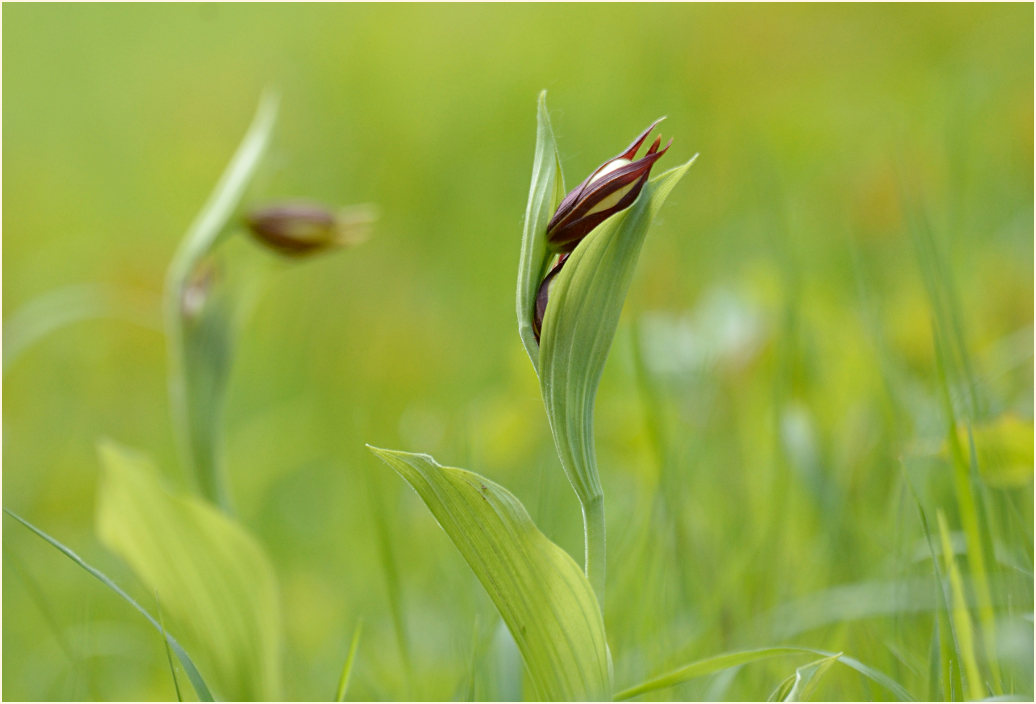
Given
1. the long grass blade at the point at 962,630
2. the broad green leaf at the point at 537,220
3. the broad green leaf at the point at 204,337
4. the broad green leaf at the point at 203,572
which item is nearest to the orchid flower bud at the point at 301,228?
the broad green leaf at the point at 204,337

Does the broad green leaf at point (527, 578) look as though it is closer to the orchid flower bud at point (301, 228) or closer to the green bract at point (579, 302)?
the green bract at point (579, 302)

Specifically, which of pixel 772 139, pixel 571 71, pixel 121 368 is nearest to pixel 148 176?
pixel 121 368

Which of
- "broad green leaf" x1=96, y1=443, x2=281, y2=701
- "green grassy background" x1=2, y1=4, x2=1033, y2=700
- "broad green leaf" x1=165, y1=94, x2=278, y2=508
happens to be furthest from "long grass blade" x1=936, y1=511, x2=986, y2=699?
"broad green leaf" x1=165, y1=94, x2=278, y2=508

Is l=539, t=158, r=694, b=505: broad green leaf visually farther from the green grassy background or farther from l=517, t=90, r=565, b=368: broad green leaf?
the green grassy background

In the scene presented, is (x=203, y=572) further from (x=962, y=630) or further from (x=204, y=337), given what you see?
(x=962, y=630)

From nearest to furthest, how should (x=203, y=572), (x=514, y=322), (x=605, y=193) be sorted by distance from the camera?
(x=605, y=193), (x=203, y=572), (x=514, y=322)

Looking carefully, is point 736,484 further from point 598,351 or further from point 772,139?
point 772,139

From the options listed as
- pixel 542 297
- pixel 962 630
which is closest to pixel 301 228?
pixel 542 297
